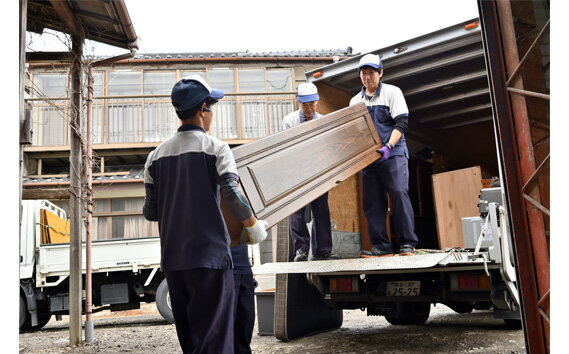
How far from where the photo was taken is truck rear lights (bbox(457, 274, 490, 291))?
14.9 ft

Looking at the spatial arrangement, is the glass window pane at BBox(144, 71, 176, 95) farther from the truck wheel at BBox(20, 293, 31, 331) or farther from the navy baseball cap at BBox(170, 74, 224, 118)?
the navy baseball cap at BBox(170, 74, 224, 118)

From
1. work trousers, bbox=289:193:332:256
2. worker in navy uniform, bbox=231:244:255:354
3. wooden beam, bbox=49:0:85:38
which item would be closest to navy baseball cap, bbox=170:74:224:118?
worker in navy uniform, bbox=231:244:255:354

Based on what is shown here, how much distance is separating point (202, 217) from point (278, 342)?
3685 millimetres

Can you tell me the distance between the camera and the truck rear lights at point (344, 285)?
17.3ft

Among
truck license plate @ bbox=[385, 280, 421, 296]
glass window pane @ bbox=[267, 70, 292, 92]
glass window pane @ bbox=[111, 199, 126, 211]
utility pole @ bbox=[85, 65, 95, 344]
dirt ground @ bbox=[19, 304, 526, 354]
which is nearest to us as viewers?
truck license plate @ bbox=[385, 280, 421, 296]

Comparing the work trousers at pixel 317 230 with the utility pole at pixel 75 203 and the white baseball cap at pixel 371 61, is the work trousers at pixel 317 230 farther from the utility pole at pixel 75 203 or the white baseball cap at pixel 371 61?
the utility pole at pixel 75 203

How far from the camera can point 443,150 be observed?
28.3 feet

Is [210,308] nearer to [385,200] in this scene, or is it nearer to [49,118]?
[385,200]

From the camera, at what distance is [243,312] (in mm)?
3984

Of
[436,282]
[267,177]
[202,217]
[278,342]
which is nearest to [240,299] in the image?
[267,177]

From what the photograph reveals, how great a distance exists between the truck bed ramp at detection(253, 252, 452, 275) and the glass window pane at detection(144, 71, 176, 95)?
40.3 feet

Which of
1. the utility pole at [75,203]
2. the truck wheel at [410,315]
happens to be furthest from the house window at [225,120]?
the truck wheel at [410,315]

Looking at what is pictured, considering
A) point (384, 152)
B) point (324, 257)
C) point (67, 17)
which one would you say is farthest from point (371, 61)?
point (67, 17)

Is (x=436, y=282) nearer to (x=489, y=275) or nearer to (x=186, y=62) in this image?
(x=489, y=275)
